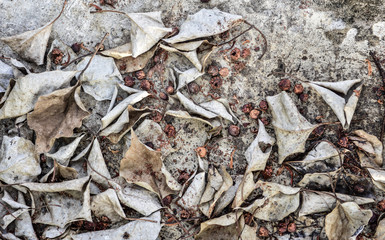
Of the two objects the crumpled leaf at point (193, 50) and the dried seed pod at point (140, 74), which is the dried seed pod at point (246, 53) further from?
the dried seed pod at point (140, 74)

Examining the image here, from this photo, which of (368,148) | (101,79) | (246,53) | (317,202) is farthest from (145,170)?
(368,148)

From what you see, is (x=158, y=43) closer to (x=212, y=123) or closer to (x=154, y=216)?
(x=212, y=123)

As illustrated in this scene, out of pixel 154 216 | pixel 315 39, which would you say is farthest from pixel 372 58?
pixel 154 216

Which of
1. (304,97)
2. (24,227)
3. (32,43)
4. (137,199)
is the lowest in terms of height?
(24,227)

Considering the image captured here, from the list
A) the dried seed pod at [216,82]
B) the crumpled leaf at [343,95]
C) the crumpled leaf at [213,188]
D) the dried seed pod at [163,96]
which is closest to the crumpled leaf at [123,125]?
the dried seed pod at [163,96]

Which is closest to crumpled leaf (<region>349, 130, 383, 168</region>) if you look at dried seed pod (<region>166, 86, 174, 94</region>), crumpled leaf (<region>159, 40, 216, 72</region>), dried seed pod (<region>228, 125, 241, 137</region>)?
dried seed pod (<region>228, 125, 241, 137</region>)

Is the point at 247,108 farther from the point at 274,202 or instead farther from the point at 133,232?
the point at 133,232
